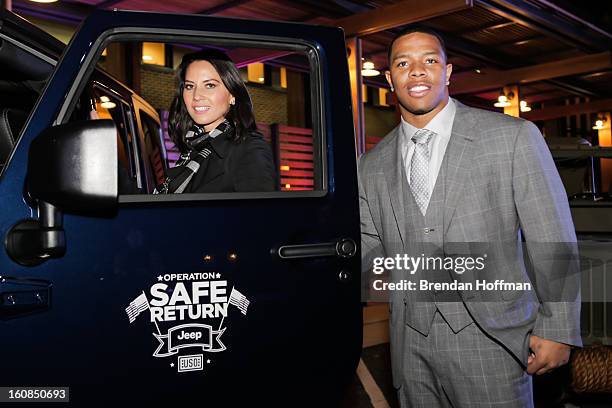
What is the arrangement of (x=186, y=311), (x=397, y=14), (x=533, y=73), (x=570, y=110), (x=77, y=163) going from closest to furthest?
(x=77, y=163), (x=186, y=311), (x=397, y=14), (x=533, y=73), (x=570, y=110)

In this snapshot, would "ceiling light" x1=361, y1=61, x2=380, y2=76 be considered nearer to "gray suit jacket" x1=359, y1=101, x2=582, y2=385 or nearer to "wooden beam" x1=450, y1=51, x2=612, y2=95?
"wooden beam" x1=450, y1=51, x2=612, y2=95

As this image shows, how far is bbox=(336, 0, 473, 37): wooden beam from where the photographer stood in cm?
689

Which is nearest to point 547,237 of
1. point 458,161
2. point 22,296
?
point 458,161

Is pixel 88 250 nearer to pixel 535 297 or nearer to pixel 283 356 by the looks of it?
pixel 283 356

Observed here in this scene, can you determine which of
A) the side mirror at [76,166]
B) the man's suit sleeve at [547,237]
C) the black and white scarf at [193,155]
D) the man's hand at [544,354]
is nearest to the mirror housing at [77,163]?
the side mirror at [76,166]

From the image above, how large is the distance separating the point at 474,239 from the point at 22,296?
121 cm

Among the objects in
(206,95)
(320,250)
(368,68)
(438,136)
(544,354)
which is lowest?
(544,354)

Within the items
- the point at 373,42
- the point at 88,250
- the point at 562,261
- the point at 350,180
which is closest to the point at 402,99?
the point at 350,180

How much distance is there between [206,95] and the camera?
211 centimetres

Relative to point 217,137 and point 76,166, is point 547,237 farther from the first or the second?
point 76,166

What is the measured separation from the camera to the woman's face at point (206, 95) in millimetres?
2098

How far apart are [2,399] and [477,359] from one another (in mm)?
1251

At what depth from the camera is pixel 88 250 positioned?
171 cm

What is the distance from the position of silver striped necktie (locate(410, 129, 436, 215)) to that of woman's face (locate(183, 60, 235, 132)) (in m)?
0.59
